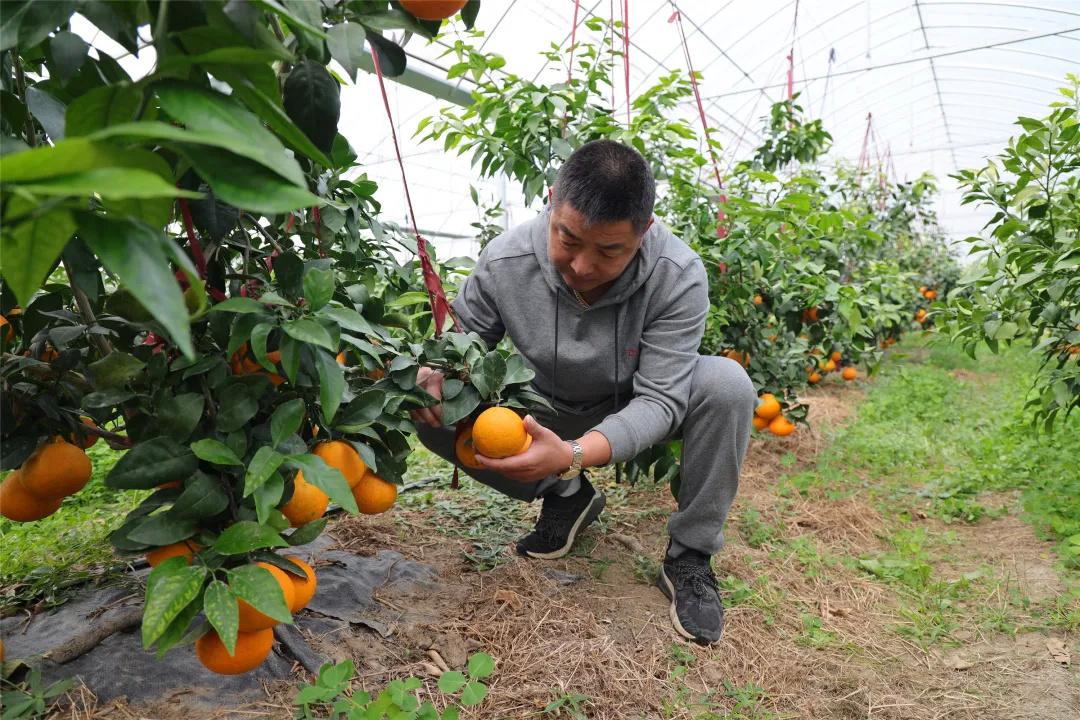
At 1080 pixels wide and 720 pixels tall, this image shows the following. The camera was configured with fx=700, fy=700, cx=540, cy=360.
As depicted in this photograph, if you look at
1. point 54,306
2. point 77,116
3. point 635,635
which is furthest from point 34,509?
point 635,635

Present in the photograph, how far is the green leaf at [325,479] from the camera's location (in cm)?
78

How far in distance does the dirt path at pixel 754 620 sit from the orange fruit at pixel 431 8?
1.09 metres

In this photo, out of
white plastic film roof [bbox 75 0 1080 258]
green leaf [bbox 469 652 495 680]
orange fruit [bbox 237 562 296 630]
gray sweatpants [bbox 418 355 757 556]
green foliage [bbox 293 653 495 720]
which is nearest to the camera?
orange fruit [bbox 237 562 296 630]

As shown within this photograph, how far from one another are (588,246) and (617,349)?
38cm

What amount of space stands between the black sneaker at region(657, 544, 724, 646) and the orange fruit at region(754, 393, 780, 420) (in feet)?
3.39

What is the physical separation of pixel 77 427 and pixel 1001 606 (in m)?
2.10

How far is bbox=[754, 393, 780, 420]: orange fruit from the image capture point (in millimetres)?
2660

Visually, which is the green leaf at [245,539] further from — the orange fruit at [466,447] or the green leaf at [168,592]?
the orange fruit at [466,447]

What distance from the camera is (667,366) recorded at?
5.54 ft

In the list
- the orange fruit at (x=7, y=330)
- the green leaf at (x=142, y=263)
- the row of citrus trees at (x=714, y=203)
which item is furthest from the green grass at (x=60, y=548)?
the row of citrus trees at (x=714, y=203)

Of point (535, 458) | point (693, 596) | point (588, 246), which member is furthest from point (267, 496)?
point (693, 596)

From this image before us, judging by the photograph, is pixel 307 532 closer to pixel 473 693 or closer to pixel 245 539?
pixel 245 539

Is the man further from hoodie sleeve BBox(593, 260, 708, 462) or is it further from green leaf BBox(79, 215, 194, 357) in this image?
green leaf BBox(79, 215, 194, 357)

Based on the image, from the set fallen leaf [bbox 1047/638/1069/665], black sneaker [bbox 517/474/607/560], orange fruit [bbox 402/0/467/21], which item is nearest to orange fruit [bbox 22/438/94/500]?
orange fruit [bbox 402/0/467/21]
